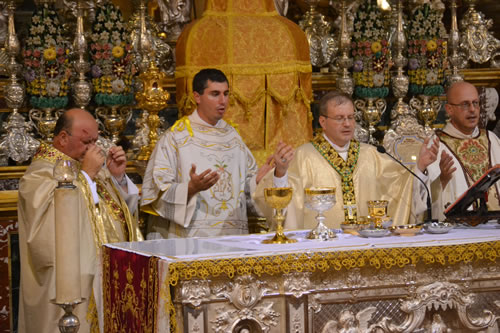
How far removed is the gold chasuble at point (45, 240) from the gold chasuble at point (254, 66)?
1778 millimetres

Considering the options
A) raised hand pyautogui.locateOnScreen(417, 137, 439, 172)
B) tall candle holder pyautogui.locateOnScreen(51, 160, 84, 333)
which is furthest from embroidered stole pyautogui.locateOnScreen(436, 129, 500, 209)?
tall candle holder pyautogui.locateOnScreen(51, 160, 84, 333)

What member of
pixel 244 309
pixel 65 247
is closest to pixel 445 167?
pixel 244 309

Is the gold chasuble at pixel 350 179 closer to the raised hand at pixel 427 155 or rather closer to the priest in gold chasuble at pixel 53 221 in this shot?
the raised hand at pixel 427 155

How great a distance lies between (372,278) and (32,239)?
241 cm

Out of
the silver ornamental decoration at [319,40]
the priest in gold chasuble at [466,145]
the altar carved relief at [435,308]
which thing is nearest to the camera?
the altar carved relief at [435,308]

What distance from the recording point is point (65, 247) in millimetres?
4492

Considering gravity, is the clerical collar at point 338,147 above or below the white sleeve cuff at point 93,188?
above

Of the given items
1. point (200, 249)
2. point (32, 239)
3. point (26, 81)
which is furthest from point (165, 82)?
point (200, 249)

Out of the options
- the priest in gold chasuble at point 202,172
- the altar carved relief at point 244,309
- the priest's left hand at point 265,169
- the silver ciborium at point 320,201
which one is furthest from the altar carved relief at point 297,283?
the priest in gold chasuble at point 202,172

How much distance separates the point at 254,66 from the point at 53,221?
2.63 meters

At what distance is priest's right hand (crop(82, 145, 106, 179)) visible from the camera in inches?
252

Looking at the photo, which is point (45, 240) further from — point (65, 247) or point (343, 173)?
point (343, 173)

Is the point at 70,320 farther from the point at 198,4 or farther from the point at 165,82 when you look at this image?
the point at 198,4

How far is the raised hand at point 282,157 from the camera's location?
6.05m
